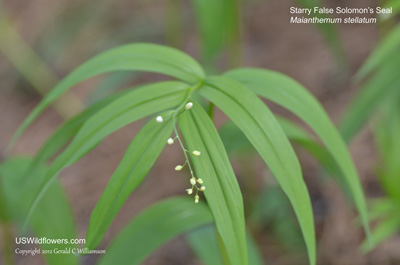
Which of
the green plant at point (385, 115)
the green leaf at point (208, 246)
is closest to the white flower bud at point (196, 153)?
the green leaf at point (208, 246)

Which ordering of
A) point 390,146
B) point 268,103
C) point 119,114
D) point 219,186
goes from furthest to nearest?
point 268,103
point 390,146
point 119,114
point 219,186

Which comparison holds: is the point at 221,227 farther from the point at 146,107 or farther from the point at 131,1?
the point at 131,1

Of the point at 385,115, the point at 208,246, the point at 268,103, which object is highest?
the point at 268,103

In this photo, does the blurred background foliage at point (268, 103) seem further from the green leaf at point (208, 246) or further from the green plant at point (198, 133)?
the green plant at point (198, 133)

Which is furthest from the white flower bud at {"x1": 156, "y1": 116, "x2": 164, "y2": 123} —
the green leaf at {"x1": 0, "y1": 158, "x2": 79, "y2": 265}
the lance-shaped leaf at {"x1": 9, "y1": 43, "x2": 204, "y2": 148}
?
the green leaf at {"x1": 0, "y1": 158, "x2": 79, "y2": 265}

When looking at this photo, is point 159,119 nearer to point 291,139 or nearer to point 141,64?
point 141,64

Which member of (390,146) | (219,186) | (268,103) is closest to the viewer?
(219,186)

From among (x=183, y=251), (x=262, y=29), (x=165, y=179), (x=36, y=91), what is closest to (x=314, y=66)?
Result: (x=262, y=29)

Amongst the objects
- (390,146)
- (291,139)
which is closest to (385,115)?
(390,146)
